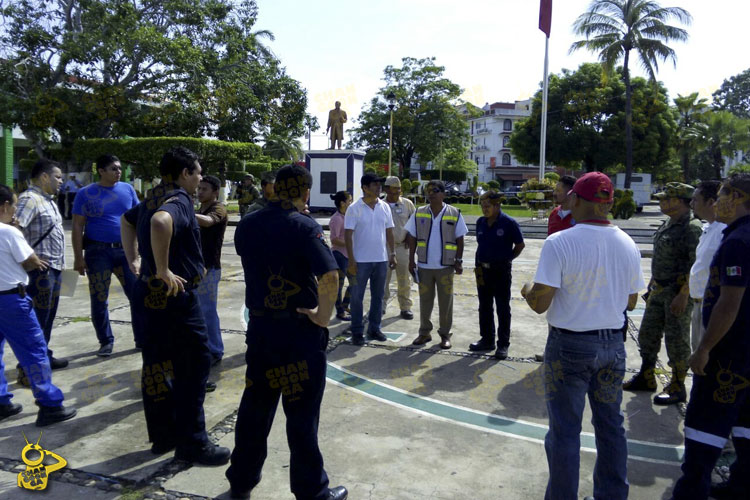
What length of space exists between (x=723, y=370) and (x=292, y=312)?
2.27 metres

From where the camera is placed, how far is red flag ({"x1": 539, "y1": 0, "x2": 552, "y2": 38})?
2211 centimetres

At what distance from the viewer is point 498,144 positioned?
84938 mm

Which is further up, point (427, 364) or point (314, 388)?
point (314, 388)

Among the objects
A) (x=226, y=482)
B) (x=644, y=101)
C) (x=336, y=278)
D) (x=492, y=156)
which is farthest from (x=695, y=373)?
(x=492, y=156)

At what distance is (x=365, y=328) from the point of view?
6801 millimetres

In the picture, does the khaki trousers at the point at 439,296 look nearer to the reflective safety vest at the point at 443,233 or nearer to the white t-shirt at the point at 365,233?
the reflective safety vest at the point at 443,233

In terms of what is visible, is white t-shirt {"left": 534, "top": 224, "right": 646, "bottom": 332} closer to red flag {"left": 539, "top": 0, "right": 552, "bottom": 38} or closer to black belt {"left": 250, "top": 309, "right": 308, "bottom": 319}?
black belt {"left": 250, "top": 309, "right": 308, "bottom": 319}

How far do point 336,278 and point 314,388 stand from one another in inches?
23.1

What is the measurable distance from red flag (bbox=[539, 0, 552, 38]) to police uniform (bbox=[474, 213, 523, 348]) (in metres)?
19.4

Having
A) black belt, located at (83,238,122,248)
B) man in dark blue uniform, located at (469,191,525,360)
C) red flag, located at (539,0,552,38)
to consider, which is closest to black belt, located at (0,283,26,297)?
black belt, located at (83,238,122,248)

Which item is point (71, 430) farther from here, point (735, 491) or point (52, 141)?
point (52, 141)

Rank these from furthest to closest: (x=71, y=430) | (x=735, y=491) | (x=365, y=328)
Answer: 1. (x=365, y=328)
2. (x=71, y=430)
3. (x=735, y=491)

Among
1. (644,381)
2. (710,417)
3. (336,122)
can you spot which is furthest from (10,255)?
(336,122)

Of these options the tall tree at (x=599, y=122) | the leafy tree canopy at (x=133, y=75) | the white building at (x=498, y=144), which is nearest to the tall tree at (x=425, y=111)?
the tall tree at (x=599, y=122)
